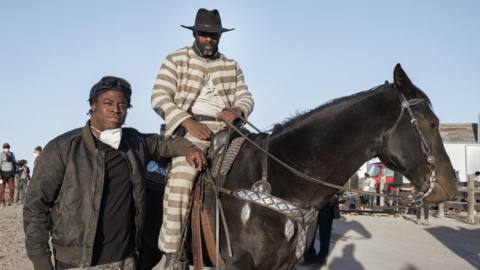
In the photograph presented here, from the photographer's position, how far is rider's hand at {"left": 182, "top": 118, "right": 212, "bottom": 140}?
4.42 m

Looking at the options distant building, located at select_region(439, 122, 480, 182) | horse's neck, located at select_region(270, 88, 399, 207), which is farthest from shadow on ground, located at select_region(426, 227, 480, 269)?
distant building, located at select_region(439, 122, 480, 182)

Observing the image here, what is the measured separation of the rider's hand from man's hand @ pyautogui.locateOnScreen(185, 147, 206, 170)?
0.81 ft

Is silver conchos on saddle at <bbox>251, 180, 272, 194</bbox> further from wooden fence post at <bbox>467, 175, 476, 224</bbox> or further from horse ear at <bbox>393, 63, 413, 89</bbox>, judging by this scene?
wooden fence post at <bbox>467, 175, 476, 224</bbox>

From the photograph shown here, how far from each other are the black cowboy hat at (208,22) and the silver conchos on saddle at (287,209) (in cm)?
160

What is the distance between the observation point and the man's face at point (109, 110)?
12.1 ft

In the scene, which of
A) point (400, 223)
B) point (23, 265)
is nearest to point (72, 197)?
point (23, 265)

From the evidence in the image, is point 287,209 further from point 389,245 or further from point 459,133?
point 459,133

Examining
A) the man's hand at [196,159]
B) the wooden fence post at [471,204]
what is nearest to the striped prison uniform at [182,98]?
the man's hand at [196,159]

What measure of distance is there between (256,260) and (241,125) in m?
1.32

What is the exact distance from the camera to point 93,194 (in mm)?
3486

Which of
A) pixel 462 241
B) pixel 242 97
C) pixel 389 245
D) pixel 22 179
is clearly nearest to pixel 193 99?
pixel 242 97

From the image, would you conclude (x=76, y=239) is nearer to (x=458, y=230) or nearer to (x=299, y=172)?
(x=299, y=172)

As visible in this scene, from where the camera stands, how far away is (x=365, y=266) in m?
9.39

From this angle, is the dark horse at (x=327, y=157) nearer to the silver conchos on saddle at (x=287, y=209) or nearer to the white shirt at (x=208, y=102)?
the silver conchos on saddle at (x=287, y=209)
